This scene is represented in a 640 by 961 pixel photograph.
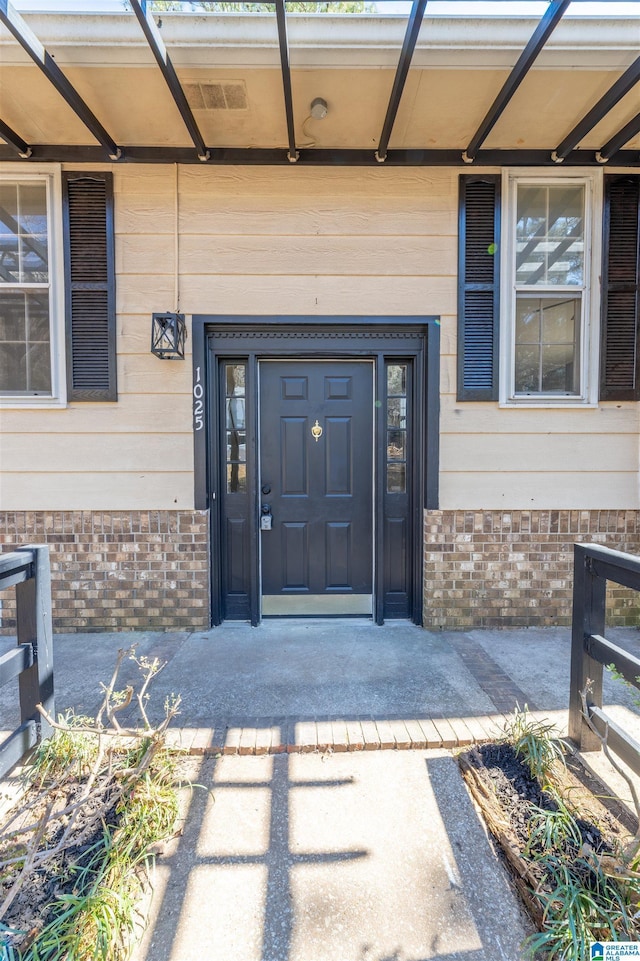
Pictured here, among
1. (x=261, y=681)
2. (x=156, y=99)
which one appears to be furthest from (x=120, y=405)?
(x=261, y=681)

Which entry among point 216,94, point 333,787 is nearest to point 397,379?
point 216,94

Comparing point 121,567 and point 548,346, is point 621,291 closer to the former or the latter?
point 548,346

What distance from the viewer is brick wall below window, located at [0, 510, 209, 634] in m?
3.45

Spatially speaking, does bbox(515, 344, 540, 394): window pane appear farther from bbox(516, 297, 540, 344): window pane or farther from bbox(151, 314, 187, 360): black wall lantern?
bbox(151, 314, 187, 360): black wall lantern

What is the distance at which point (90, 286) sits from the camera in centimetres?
335

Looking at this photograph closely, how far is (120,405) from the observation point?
341cm

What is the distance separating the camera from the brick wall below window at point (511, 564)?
11.5 feet

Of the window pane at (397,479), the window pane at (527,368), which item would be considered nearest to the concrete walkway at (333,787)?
the window pane at (397,479)

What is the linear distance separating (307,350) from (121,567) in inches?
83.2

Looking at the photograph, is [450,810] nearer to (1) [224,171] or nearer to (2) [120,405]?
(2) [120,405]

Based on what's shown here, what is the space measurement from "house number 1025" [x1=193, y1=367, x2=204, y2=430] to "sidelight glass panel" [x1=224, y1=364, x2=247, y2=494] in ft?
0.70

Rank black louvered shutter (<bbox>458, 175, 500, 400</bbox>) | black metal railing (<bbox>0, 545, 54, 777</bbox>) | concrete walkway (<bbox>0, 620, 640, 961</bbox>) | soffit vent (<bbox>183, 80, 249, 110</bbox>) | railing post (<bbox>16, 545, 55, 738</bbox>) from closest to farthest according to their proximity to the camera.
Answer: concrete walkway (<bbox>0, 620, 640, 961</bbox>) → black metal railing (<bbox>0, 545, 54, 777</bbox>) → railing post (<bbox>16, 545, 55, 738</bbox>) → soffit vent (<bbox>183, 80, 249, 110</bbox>) → black louvered shutter (<bbox>458, 175, 500, 400</bbox>)

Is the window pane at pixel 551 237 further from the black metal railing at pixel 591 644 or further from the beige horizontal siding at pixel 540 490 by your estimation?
the black metal railing at pixel 591 644

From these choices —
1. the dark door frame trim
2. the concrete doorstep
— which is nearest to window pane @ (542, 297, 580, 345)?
the dark door frame trim
